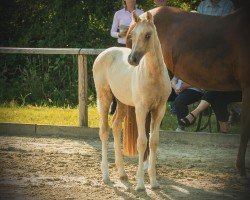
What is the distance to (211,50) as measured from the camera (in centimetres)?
806

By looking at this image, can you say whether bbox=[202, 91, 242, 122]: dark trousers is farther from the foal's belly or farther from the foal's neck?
the foal's neck

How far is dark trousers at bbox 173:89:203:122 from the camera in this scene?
32.3 feet

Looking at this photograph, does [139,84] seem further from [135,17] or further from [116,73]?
[135,17]

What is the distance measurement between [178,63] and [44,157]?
195 centimetres

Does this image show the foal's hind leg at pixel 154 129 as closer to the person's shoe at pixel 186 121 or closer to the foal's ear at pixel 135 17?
the foal's ear at pixel 135 17

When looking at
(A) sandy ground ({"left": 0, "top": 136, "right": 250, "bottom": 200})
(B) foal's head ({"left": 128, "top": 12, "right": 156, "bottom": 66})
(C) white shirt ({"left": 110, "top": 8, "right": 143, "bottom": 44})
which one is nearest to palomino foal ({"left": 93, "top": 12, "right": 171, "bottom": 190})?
(B) foal's head ({"left": 128, "top": 12, "right": 156, "bottom": 66})

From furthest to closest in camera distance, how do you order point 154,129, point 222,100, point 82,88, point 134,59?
point 82,88
point 222,100
point 154,129
point 134,59

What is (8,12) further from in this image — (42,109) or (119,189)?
(119,189)

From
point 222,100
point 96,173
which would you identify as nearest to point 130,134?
point 96,173

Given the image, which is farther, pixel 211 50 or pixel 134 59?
pixel 211 50

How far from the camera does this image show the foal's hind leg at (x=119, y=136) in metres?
7.30

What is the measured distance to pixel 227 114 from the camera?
9422 millimetres

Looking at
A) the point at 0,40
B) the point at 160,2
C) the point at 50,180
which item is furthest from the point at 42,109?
the point at 50,180

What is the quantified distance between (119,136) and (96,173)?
47 cm
